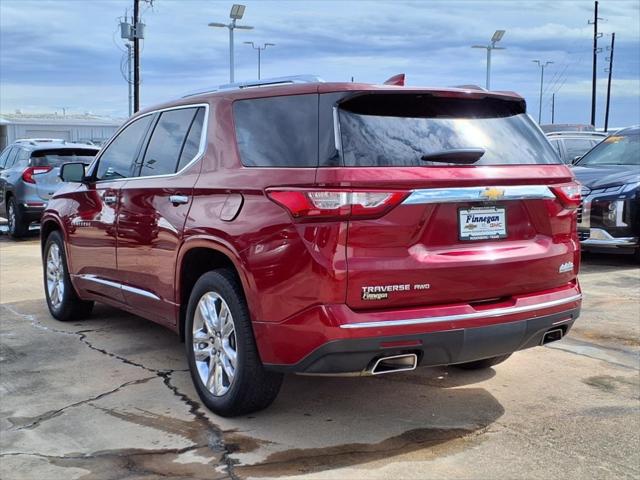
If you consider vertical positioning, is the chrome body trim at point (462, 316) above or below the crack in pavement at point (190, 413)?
above

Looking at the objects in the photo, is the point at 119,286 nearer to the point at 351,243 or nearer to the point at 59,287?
the point at 59,287

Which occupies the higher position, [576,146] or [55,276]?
[576,146]

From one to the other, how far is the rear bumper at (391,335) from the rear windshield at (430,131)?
744 millimetres

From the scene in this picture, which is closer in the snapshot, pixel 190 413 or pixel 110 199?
pixel 190 413

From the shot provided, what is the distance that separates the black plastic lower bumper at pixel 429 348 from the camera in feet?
11.4

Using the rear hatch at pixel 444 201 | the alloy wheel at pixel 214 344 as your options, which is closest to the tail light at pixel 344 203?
the rear hatch at pixel 444 201

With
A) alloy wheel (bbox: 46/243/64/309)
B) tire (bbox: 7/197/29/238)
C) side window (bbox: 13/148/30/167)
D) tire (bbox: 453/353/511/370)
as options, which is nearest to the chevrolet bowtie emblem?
tire (bbox: 453/353/511/370)

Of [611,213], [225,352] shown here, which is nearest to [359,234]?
[225,352]

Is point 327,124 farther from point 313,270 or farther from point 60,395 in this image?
point 60,395

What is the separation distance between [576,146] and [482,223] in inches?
501

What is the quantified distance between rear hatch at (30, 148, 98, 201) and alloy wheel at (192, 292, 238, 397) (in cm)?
1013

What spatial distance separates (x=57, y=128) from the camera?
48.9m

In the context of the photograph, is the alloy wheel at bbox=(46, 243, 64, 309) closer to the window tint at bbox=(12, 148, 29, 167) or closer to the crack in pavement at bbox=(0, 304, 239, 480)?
the crack in pavement at bbox=(0, 304, 239, 480)

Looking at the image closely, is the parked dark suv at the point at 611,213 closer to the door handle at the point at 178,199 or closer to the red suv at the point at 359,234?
the red suv at the point at 359,234
